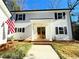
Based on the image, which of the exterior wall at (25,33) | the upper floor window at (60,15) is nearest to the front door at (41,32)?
the exterior wall at (25,33)

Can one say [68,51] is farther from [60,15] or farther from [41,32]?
[60,15]

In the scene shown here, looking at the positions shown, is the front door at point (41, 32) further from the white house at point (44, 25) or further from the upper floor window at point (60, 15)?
the upper floor window at point (60, 15)

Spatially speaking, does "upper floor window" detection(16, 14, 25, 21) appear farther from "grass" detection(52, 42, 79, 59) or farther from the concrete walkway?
the concrete walkway

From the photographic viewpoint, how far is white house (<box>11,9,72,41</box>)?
25.8 metres

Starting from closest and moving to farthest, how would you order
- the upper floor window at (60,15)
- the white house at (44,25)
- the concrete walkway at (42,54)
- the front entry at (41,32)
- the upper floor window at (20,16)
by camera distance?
the concrete walkway at (42,54), the white house at (44,25), the upper floor window at (60,15), the front entry at (41,32), the upper floor window at (20,16)

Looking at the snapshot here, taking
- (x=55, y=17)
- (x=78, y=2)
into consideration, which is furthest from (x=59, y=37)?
(x=78, y=2)

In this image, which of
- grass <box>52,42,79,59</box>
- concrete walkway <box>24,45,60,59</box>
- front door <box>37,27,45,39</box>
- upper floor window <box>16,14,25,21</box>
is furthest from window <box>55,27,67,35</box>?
concrete walkway <box>24,45,60,59</box>

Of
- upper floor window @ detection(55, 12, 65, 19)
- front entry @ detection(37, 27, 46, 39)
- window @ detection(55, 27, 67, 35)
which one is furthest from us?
front entry @ detection(37, 27, 46, 39)

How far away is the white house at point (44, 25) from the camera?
2584cm

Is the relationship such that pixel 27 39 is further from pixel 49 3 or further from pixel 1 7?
pixel 49 3

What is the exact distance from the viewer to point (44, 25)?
2659 cm

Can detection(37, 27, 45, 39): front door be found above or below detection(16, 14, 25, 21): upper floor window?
below

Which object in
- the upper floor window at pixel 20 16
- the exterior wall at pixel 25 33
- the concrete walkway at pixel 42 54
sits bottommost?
the concrete walkway at pixel 42 54

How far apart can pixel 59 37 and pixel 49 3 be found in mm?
18244
